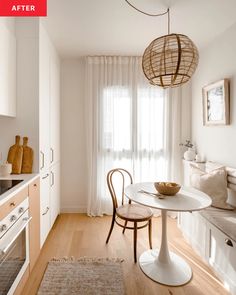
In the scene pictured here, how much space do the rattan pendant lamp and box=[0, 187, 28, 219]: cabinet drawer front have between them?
1.43 m

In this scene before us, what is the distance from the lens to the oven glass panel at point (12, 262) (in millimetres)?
1377

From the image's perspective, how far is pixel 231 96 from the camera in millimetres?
2469

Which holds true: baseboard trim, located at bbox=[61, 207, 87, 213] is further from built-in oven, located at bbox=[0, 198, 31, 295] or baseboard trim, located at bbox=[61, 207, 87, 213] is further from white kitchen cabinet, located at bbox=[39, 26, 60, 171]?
built-in oven, located at bbox=[0, 198, 31, 295]

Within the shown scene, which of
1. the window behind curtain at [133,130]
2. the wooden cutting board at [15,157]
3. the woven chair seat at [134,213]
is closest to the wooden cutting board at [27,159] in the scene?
the wooden cutting board at [15,157]

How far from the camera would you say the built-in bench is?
1.76 meters

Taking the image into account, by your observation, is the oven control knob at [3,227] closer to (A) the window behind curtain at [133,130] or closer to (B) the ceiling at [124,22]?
(B) the ceiling at [124,22]

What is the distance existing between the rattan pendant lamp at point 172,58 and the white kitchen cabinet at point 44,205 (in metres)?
1.64

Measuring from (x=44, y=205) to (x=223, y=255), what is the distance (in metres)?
1.91

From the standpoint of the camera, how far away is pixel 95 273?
201cm

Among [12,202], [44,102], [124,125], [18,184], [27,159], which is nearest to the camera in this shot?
[12,202]

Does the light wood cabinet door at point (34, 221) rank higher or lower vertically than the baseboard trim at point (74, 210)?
higher

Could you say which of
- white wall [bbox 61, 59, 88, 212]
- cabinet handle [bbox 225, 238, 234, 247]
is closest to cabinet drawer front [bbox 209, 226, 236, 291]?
cabinet handle [bbox 225, 238, 234, 247]

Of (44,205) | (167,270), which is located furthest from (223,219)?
(44,205)

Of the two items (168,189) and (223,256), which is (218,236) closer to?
(223,256)
